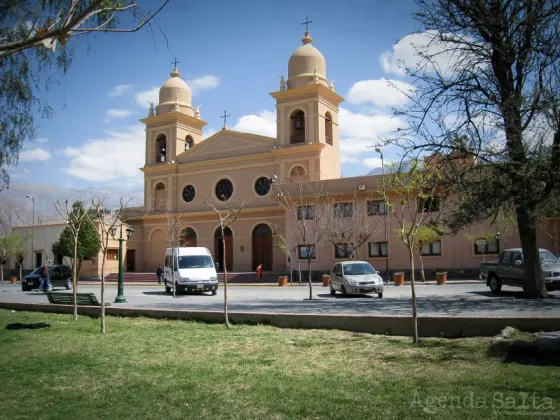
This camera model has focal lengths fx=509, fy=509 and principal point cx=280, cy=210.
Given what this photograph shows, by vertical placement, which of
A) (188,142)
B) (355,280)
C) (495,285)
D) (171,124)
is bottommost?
(495,285)

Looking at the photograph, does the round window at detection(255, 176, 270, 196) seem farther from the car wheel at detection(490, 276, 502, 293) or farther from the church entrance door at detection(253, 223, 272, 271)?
the car wheel at detection(490, 276, 502, 293)

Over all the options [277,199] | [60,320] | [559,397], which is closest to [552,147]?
[559,397]

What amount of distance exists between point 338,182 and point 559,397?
1251 inches

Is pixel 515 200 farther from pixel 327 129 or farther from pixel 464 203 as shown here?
pixel 327 129

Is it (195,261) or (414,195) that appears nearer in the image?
(414,195)

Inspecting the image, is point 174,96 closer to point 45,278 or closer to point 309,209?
point 309,209

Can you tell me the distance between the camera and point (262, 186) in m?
43.7

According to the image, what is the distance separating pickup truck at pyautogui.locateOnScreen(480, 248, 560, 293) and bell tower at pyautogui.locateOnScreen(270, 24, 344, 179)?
22.5 metres

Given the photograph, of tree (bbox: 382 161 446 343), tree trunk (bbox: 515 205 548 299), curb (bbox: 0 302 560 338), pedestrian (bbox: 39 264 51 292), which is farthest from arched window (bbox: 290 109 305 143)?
curb (bbox: 0 302 560 338)

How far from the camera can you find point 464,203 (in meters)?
15.5

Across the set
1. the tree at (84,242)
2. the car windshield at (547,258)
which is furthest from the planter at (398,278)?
the tree at (84,242)

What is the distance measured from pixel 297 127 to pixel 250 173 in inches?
226

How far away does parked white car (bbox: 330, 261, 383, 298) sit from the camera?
1984cm

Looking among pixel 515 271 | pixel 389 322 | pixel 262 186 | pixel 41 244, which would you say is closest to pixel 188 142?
pixel 262 186
